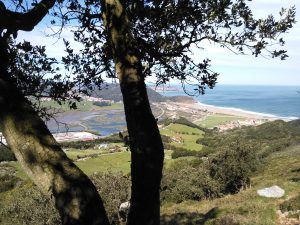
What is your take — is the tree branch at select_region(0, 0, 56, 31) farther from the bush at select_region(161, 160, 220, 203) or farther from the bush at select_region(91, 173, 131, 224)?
the bush at select_region(161, 160, 220, 203)

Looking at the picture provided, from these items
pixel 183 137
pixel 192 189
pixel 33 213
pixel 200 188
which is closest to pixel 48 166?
pixel 33 213

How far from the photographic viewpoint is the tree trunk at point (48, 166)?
12.5 feet

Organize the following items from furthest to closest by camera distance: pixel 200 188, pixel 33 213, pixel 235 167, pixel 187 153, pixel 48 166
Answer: pixel 187 153 < pixel 200 188 < pixel 235 167 < pixel 33 213 < pixel 48 166

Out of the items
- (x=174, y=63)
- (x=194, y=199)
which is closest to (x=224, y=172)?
(x=194, y=199)

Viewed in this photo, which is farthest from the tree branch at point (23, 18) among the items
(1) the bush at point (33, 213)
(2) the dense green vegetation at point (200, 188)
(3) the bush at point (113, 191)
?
(3) the bush at point (113, 191)

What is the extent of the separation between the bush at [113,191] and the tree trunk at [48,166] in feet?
111

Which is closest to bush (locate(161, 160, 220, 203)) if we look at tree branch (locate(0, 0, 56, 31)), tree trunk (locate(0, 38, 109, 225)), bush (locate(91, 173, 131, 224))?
bush (locate(91, 173, 131, 224))

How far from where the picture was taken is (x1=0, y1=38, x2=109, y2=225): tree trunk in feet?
12.5

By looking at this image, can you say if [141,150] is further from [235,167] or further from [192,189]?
[235,167]

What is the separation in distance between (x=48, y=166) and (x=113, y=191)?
3580 cm

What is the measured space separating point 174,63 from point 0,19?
4024mm

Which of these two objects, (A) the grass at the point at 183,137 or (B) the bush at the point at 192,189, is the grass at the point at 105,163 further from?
(B) the bush at the point at 192,189

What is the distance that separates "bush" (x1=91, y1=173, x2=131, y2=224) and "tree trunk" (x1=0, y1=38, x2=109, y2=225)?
33694 millimetres

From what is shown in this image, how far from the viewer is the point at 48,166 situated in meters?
3.96
